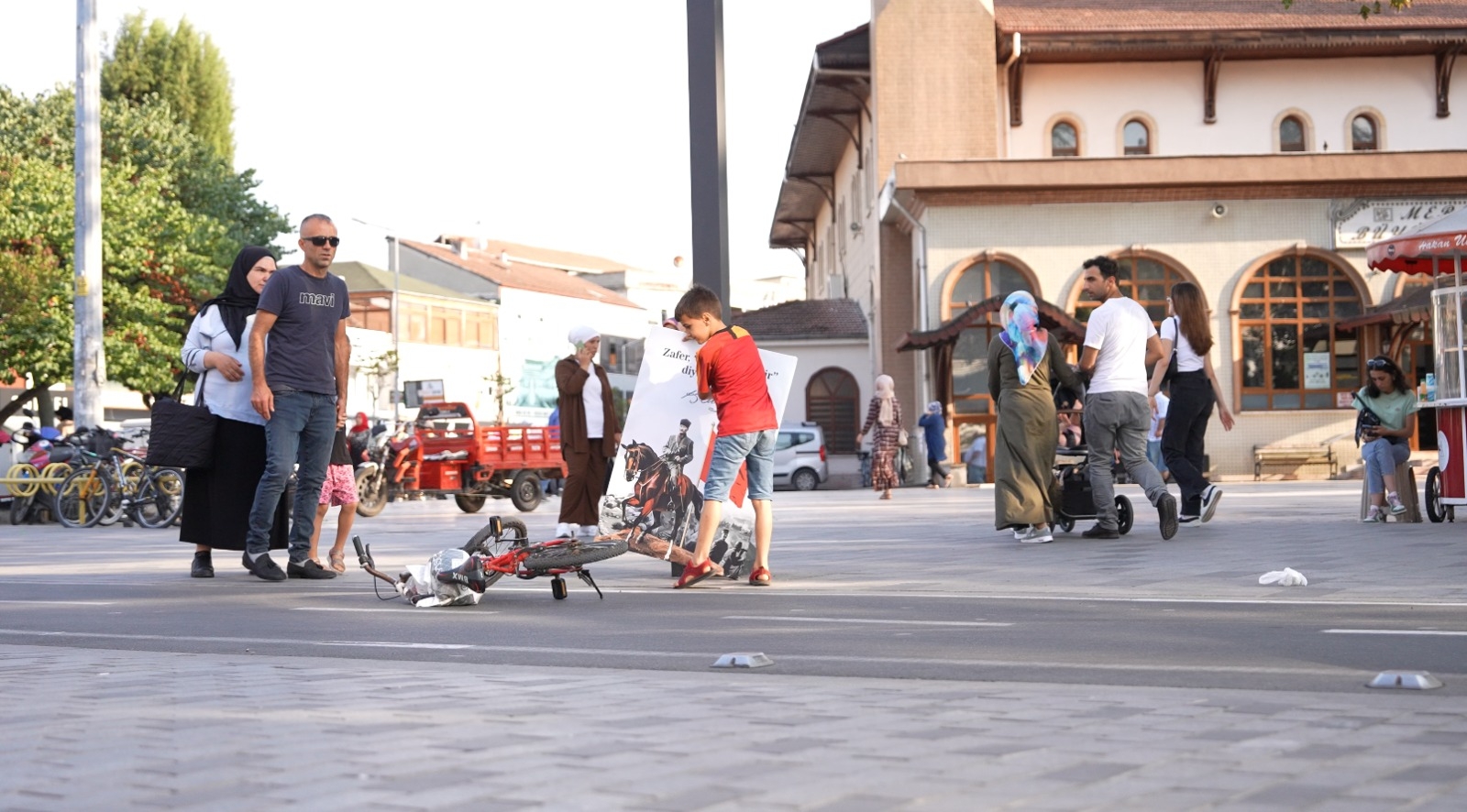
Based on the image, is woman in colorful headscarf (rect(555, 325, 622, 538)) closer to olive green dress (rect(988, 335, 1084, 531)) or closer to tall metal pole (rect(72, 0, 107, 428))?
olive green dress (rect(988, 335, 1084, 531))

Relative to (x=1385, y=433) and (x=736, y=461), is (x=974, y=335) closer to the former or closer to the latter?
(x=1385, y=433)

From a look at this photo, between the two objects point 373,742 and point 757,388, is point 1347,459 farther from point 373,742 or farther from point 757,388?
point 373,742

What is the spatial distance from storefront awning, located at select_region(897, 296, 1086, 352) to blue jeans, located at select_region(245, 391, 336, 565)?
24.1 meters

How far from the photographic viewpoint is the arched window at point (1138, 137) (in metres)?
39.9

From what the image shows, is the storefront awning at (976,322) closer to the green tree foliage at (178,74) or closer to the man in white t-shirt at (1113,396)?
the man in white t-shirt at (1113,396)

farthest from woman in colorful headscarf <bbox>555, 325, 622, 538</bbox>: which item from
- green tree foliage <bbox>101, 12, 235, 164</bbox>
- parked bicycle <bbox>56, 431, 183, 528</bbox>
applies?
green tree foliage <bbox>101, 12, 235, 164</bbox>

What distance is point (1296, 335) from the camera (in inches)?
1384

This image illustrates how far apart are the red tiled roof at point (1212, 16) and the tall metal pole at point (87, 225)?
66.9 feet

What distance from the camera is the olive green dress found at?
12.9 m

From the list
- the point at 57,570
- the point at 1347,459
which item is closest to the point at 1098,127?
the point at 1347,459

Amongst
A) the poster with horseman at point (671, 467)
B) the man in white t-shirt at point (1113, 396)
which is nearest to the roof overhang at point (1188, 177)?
the man in white t-shirt at point (1113, 396)

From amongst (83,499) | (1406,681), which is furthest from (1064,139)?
(1406,681)

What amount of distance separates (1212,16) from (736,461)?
33049mm

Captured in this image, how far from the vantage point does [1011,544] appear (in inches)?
519
